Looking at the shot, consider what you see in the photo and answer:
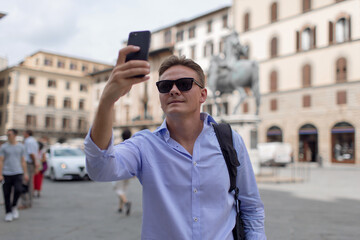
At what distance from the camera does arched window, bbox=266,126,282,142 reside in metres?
32.7

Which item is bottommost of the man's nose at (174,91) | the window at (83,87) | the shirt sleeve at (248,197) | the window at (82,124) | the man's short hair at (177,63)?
the shirt sleeve at (248,197)

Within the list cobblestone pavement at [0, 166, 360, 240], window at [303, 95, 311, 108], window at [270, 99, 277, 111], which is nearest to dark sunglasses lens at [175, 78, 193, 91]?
cobblestone pavement at [0, 166, 360, 240]

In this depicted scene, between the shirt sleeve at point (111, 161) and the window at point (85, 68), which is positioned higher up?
the window at point (85, 68)

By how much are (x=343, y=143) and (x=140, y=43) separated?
99.1 feet

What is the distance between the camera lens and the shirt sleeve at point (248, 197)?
197cm

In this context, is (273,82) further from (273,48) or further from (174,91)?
(174,91)

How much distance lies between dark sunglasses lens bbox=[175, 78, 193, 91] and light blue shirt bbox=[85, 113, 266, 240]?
252 millimetres

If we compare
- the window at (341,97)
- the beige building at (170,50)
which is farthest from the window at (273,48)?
the window at (341,97)

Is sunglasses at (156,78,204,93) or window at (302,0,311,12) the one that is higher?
window at (302,0,311,12)

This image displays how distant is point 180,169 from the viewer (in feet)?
5.79

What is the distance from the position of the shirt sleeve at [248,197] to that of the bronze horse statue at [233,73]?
1177 centimetres

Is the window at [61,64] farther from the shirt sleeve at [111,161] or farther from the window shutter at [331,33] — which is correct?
the shirt sleeve at [111,161]

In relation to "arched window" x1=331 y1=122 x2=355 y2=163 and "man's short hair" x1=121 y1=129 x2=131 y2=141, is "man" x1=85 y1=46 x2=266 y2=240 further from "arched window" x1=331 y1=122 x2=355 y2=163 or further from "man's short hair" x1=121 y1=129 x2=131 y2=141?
"arched window" x1=331 y1=122 x2=355 y2=163

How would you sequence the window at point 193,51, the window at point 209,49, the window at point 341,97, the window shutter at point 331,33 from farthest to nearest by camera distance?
the window at point 193,51 < the window at point 209,49 < the window shutter at point 331,33 < the window at point 341,97
